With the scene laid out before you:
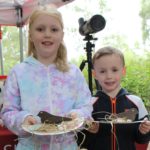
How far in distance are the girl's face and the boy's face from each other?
0.56 feet

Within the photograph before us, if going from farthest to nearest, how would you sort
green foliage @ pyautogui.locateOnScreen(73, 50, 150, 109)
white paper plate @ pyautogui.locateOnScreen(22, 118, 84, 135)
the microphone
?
green foliage @ pyautogui.locateOnScreen(73, 50, 150, 109), the microphone, white paper plate @ pyautogui.locateOnScreen(22, 118, 84, 135)

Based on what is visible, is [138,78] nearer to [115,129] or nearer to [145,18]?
[145,18]

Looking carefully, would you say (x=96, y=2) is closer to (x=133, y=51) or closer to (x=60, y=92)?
(x=133, y=51)

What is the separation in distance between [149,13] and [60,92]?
3.37m

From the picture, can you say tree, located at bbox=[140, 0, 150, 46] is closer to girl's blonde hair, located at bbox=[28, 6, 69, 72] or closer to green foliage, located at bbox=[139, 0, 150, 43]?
green foliage, located at bbox=[139, 0, 150, 43]

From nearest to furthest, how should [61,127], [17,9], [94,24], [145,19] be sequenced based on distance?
[61,127] < [94,24] < [17,9] < [145,19]

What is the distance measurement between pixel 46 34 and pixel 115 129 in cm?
39

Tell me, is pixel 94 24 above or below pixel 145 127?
above

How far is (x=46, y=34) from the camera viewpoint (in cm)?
112

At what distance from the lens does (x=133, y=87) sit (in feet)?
12.2

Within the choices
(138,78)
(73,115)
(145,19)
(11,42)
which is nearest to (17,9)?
(73,115)

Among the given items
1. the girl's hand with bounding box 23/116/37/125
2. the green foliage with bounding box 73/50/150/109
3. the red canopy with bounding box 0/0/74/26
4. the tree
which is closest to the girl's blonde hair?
the girl's hand with bounding box 23/116/37/125

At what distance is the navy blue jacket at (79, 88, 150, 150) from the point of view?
1.18m

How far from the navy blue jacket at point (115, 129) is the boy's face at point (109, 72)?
1.3 inches
